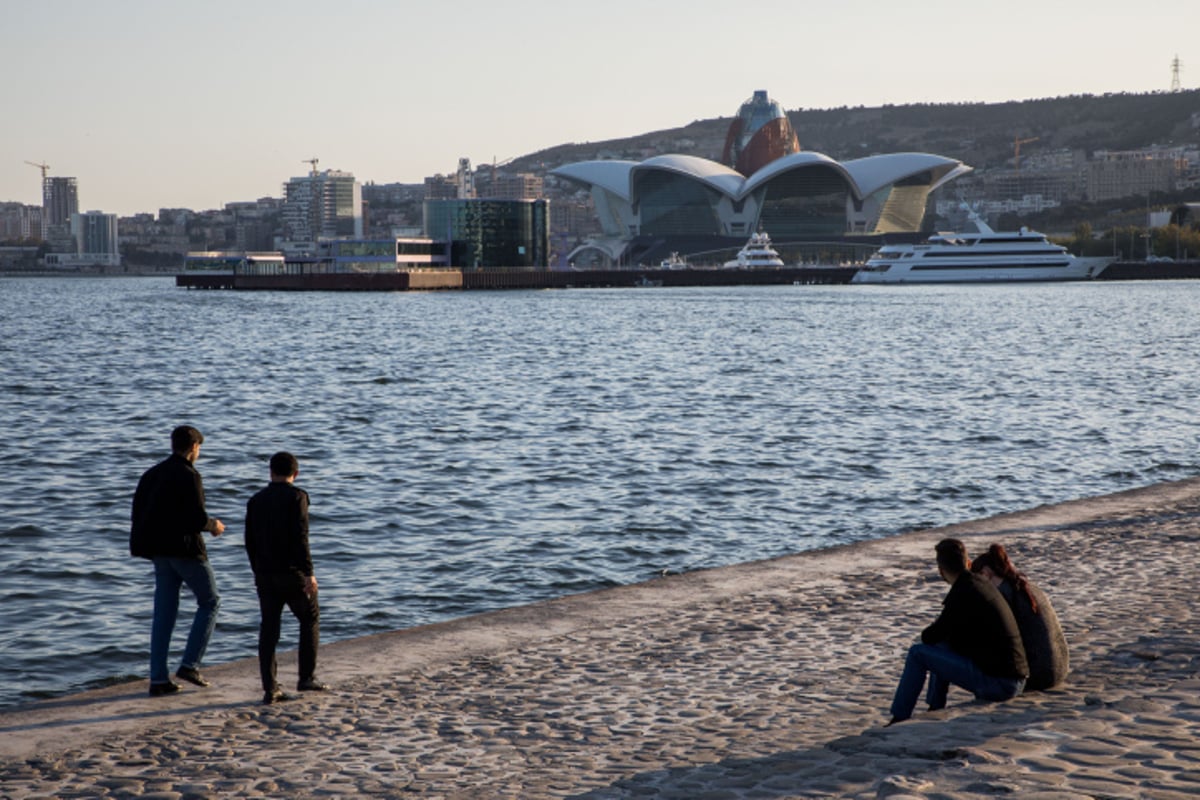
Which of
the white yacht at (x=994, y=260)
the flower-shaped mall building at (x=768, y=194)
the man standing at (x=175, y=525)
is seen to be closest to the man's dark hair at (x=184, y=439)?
the man standing at (x=175, y=525)

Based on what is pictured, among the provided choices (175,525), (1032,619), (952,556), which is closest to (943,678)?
(1032,619)

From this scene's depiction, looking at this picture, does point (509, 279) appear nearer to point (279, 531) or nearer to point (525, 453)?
point (525, 453)

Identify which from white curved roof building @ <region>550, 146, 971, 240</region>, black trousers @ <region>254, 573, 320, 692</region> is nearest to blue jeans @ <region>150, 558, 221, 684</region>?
black trousers @ <region>254, 573, 320, 692</region>

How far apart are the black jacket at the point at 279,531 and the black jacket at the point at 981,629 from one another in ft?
11.7

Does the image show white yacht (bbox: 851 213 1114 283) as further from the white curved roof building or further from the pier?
the white curved roof building

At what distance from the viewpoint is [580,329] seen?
70.2 metres

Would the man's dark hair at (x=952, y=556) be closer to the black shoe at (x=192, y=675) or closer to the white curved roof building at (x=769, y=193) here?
the black shoe at (x=192, y=675)

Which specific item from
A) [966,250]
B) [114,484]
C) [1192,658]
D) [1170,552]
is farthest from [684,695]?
[966,250]

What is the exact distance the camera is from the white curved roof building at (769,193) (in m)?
182

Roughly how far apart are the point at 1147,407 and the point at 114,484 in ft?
71.0

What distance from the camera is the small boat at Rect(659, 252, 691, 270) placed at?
172 metres

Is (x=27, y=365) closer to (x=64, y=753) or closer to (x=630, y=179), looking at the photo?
(x=64, y=753)

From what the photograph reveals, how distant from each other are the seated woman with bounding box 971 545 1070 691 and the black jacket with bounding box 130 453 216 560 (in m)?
4.47

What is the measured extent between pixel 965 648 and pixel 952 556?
55 centimetres
